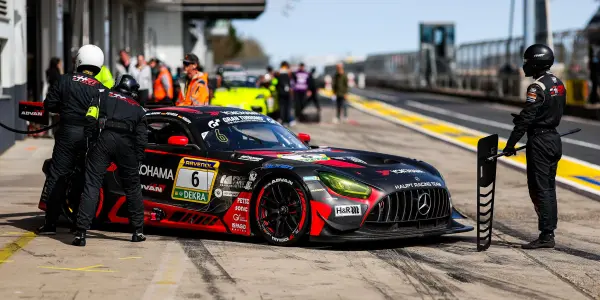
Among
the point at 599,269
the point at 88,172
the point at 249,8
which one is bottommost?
the point at 599,269

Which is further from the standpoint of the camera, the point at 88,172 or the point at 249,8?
the point at 249,8

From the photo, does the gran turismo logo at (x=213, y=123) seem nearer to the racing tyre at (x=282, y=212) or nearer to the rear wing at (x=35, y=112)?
the racing tyre at (x=282, y=212)

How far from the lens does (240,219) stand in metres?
9.77

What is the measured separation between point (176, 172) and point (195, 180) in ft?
0.78

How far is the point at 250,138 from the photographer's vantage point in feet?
34.6

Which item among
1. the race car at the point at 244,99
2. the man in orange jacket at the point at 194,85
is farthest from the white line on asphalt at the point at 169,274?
the race car at the point at 244,99

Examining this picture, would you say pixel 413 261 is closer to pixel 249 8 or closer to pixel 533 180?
pixel 533 180

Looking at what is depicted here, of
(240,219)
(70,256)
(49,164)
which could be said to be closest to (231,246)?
(240,219)

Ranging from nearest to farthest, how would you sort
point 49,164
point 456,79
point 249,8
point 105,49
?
point 49,164 → point 105,49 → point 249,8 → point 456,79

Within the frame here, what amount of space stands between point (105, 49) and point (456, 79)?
24523 millimetres

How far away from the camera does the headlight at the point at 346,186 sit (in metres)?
9.38

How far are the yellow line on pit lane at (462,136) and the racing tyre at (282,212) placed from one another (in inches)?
245

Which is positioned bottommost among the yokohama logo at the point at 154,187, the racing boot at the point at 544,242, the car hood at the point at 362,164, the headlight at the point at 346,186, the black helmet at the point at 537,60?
the racing boot at the point at 544,242

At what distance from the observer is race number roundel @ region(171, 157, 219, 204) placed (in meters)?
9.98
